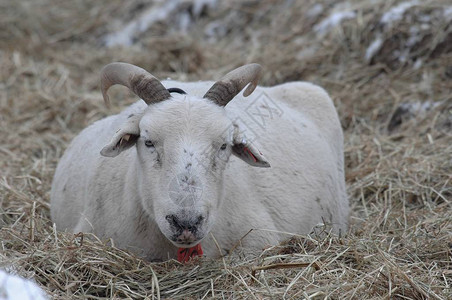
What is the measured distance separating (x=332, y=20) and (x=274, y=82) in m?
1.33

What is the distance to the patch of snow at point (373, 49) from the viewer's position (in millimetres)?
→ 9062


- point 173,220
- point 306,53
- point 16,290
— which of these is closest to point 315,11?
point 306,53

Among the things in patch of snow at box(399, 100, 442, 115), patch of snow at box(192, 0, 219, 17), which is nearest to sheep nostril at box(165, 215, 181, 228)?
patch of snow at box(399, 100, 442, 115)

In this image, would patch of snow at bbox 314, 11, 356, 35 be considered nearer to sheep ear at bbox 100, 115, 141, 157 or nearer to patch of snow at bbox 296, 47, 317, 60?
patch of snow at bbox 296, 47, 317, 60

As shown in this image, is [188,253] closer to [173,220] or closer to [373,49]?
[173,220]

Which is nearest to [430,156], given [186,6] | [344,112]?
[344,112]

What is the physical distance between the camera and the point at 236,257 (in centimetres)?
486

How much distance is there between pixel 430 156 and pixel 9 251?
4145 millimetres

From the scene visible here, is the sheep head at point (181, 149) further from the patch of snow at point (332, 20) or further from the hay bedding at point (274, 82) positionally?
the patch of snow at point (332, 20)

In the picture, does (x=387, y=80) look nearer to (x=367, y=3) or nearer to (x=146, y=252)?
(x=367, y=3)

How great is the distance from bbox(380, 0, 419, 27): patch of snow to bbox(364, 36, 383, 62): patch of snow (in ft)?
0.74

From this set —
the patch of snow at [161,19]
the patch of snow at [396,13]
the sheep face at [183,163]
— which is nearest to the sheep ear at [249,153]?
the sheep face at [183,163]

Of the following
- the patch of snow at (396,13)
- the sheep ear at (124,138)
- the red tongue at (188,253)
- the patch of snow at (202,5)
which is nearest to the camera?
the sheep ear at (124,138)

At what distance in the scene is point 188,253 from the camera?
→ 4.71 meters
